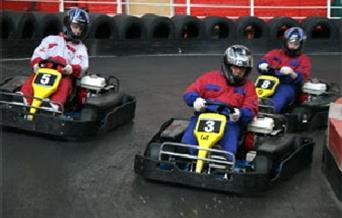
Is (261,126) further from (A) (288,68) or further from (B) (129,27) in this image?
(B) (129,27)

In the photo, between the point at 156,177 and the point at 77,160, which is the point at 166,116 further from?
the point at 156,177

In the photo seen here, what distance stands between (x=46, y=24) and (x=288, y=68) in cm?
579

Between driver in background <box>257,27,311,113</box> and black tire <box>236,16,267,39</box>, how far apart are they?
219 inches

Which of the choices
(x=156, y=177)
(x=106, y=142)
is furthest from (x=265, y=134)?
(x=106, y=142)

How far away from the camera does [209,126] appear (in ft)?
13.0

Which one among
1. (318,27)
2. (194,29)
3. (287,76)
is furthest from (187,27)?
(287,76)

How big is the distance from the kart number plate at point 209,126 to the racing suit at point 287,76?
1.64 meters

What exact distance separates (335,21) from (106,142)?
26.1 ft

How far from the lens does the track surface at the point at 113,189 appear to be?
3.44 metres

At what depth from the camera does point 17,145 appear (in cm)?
469

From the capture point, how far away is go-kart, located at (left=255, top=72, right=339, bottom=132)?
5449 millimetres

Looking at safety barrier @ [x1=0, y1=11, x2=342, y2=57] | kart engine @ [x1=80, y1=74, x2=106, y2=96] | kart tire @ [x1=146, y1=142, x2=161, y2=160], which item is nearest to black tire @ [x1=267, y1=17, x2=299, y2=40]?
safety barrier @ [x1=0, y1=11, x2=342, y2=57]

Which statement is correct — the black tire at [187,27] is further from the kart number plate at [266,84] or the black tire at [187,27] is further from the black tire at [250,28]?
the kart number plate at [266,84]

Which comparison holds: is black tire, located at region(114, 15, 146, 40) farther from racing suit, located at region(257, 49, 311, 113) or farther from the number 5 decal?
the number 5 decal
